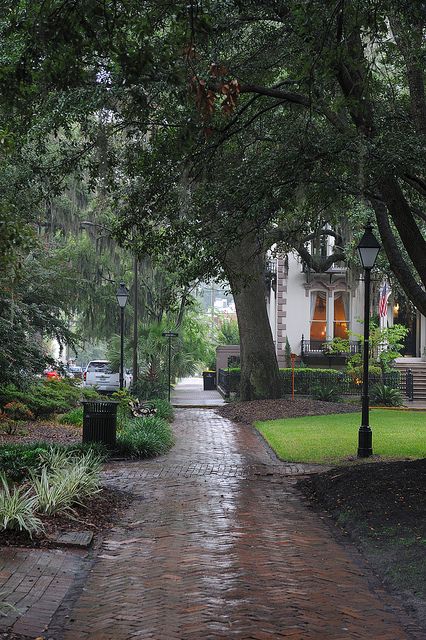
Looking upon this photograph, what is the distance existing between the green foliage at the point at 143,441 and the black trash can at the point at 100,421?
0.36 m

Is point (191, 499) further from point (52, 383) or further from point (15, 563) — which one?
point (52, 383)

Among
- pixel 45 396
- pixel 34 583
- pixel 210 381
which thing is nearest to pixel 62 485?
pixel 34 583

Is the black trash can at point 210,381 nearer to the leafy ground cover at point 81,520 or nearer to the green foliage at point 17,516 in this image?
the leafy ground cover at point 81,520

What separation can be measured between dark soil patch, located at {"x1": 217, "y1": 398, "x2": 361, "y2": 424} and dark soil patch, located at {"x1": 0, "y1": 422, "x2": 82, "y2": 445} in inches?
225

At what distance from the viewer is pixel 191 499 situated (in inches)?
449

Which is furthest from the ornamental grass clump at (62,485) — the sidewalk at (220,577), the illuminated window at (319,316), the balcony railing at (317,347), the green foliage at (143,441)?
the illuminated window at (319,316)

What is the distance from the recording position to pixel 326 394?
29938mm

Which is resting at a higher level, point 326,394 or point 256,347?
point 256,347

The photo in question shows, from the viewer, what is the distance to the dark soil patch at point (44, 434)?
1748cm

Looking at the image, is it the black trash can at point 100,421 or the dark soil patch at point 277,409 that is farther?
the dark soil patch at point 277,409

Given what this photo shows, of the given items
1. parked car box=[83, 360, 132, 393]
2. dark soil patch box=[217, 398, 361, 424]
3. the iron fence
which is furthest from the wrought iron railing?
parked car box=[83, 360, 132, 393]

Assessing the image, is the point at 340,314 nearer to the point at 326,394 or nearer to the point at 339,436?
the point at 326,394

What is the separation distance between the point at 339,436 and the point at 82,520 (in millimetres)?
10184

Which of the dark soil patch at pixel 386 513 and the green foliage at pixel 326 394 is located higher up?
the green foliage at pixel 326 394
